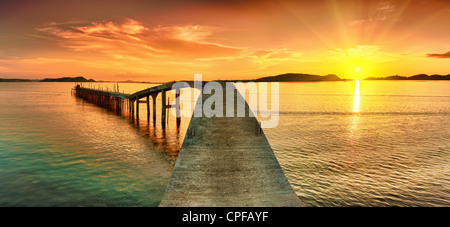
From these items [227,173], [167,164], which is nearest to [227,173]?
Result: [227,173]

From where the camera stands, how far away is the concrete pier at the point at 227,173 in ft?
35.9

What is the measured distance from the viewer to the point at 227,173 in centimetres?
1298

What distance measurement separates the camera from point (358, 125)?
141 feet

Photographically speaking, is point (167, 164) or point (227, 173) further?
point (167, 164)

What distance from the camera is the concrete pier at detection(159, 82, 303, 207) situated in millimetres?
10930

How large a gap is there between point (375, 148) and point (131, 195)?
78.8ft

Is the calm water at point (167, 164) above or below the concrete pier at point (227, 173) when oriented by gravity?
below

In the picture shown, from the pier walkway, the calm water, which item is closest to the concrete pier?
the pier walkway

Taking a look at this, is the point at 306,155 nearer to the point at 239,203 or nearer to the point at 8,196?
the point at 239,203

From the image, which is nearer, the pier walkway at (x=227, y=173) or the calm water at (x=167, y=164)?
the pier walkway at (x=227, y=173)

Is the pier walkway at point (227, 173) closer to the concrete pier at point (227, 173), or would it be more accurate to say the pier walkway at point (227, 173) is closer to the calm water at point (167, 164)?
the concrete pier at point (227, 173)

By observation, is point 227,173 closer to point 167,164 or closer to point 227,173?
point 227,173

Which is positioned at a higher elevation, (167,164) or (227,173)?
(227,173)

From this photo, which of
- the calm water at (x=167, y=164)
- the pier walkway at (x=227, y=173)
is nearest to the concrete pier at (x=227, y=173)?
the pier walkway at (x=227, y=173)
